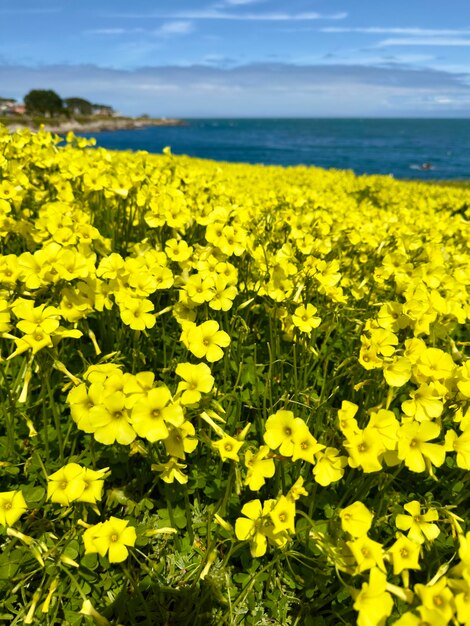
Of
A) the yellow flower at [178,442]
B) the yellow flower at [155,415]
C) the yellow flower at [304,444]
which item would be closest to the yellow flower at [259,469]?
the yellow flower at [304,444]

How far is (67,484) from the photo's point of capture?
5.08ft

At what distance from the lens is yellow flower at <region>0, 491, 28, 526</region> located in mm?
1533

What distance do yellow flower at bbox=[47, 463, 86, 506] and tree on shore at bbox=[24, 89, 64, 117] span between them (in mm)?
119351

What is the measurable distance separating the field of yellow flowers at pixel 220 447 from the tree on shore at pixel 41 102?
118 m

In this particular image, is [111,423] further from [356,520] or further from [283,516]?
[356,520]

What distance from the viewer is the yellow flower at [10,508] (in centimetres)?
153

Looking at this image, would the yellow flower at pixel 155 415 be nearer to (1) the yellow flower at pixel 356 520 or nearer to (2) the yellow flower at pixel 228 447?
(2) the yellow flower at pixel 228 447

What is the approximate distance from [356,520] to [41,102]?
4839 inches

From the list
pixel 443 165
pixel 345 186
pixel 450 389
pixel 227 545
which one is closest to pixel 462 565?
pixel 450 389

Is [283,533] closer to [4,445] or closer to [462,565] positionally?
[462,565]

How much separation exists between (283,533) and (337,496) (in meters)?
0.76

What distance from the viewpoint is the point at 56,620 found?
5.76 feet

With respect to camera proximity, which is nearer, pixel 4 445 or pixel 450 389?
pixel 450 389

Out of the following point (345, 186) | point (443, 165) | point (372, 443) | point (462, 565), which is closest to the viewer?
point (462, 565)
